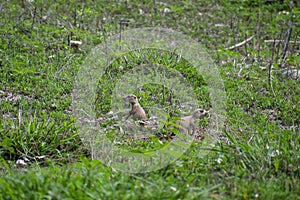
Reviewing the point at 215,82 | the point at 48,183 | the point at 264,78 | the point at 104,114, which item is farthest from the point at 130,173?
the point at 264,78

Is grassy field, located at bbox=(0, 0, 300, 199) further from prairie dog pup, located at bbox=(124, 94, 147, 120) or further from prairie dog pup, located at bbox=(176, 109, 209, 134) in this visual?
prairie dog pup, located at bbox=(124, 94, 147, 120)

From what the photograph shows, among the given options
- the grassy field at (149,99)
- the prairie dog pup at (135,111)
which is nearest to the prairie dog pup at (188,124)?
the grassy field at (149,99)

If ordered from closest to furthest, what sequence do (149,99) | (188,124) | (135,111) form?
(188,124)
(135,111)
(149,99)

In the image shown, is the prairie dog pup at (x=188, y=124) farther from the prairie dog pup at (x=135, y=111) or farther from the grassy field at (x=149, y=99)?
the prairie dog pup at (x=135, y=111)

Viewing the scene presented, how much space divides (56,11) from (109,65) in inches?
95.4

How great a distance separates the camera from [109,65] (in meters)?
6.69

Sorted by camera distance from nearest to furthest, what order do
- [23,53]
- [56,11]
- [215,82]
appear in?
1. [215,82]
2. [23,53]
3. [56,11]

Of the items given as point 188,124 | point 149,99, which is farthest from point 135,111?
point 149,99

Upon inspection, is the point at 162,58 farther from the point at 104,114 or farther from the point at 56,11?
the point at 56,11

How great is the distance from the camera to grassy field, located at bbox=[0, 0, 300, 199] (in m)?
3.54

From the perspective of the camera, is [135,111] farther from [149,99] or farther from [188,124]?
[149,99]

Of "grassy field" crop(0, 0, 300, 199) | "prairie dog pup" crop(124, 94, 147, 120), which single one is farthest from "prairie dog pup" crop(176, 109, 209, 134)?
"prairie dog pup" crop(124, 94, 147, 120)

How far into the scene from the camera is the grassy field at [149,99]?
3541 mm

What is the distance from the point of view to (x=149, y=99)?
19.5ft
